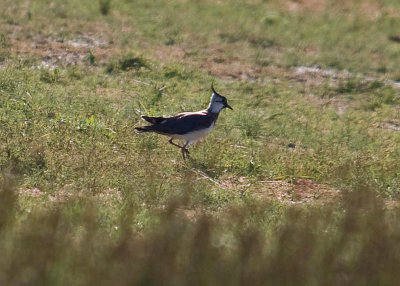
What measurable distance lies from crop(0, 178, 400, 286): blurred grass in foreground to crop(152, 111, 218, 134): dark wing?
3.41m

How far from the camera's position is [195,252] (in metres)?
5.55

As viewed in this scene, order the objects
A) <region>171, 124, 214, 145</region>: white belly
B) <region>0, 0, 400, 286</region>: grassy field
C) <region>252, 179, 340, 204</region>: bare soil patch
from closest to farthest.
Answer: <region>0, 0, 400, 286</region>: grassy field < <region>252, 179, 340, 204</region>: bare soil patch < <region>171, 124, 214, 145</region>: white belly

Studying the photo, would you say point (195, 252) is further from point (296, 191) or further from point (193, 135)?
point (193, 135)

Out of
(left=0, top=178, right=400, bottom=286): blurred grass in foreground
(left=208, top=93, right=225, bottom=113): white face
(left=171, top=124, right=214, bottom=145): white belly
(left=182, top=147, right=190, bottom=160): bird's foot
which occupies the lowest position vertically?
(left=182, top=147, right=190, bottom=160): bird's foot

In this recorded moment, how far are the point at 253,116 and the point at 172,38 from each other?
3.45m

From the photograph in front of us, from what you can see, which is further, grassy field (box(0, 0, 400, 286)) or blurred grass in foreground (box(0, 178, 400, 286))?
grassy field (box(0, 0, 400, 286))

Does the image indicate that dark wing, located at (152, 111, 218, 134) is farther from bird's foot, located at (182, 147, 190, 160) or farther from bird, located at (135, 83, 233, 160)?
bird's foot, located at (182, 147, 190, 160)

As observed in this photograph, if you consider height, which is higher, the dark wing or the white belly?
the dark wing

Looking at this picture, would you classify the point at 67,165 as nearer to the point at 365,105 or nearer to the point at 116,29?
the point at 365,105

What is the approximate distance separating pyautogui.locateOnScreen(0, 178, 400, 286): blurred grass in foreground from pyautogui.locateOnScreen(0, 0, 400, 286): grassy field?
1 centimetres

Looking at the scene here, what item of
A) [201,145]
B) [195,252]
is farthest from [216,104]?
[195,252]

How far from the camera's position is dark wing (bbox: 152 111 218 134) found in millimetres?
9508

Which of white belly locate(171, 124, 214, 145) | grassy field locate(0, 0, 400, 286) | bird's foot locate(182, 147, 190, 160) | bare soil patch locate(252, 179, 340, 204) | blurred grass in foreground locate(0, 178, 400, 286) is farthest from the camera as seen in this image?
white belly locate(171, 124, 214, 145)

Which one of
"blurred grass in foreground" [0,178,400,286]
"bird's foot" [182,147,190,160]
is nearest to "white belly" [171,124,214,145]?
"bird's foot" [182,147,190,160]
